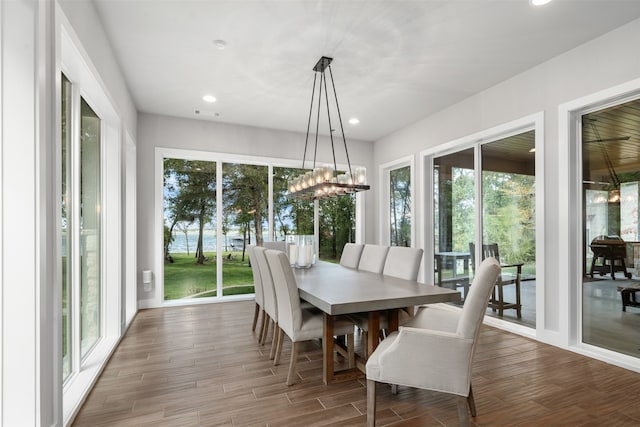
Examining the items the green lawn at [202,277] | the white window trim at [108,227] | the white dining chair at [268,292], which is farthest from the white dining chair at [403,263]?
the green lawn at [202,277]

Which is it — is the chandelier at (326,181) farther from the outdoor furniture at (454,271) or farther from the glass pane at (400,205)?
the glass pane at (400,205)

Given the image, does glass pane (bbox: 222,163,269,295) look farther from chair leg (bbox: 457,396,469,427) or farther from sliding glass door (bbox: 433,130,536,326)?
chair leg (bbox: 457,396,469,427)

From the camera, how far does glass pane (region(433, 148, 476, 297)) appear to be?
14.8 feet

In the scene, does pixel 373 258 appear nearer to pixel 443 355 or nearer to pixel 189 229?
pixel 443 355

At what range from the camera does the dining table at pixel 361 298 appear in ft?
6.86

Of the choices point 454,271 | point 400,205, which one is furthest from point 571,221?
point 400,205

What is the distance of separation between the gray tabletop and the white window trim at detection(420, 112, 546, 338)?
5.31ft

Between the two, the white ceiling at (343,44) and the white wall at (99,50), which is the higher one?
the white ceiling at (343,44)

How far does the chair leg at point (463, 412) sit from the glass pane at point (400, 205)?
3.79m

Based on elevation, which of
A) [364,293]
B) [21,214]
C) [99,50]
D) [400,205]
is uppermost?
[99,50]

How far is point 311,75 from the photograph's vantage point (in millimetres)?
3674

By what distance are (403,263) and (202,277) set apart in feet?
11.3

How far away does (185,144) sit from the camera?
513 centimetres

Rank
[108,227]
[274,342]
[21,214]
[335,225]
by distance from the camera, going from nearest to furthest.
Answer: [21,214] < [274,342] < [108,227] < [335,225]
